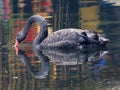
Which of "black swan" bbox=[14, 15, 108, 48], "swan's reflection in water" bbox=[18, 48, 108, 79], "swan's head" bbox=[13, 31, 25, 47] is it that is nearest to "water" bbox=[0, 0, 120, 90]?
"swan's reflection in water" bbox=[18, 48, 108, 79]

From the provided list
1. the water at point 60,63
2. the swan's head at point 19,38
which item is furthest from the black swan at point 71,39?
the swan's head at point 19,38

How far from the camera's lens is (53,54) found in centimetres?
1238

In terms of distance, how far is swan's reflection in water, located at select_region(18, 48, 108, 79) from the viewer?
1090 centimetres

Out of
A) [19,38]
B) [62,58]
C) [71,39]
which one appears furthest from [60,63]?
[19,38]

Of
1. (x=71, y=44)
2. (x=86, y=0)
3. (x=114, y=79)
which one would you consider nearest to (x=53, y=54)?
(x=71, y=44)

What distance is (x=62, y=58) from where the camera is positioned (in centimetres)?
1185

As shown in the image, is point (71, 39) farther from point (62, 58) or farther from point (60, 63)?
point (60, 63)

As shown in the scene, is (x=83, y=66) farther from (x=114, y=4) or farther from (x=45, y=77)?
(x=114, y=4)

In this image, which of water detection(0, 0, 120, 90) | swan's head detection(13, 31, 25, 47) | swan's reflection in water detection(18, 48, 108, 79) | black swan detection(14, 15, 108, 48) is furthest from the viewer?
swan's head detection(13, 31, 25, 47)

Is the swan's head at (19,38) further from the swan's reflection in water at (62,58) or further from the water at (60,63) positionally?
the swan's reflection in water at (62,58)

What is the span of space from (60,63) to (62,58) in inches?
19.0

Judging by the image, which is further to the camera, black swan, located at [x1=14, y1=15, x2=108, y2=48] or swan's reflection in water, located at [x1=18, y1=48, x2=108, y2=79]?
black swan, located at [x1=14, y1=15, x2=108, y2=48]

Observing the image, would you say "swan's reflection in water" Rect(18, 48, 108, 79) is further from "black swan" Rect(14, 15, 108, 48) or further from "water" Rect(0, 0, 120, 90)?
"black swan" Rect(14, 15, 108, 48)

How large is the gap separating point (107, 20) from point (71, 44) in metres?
4.50
